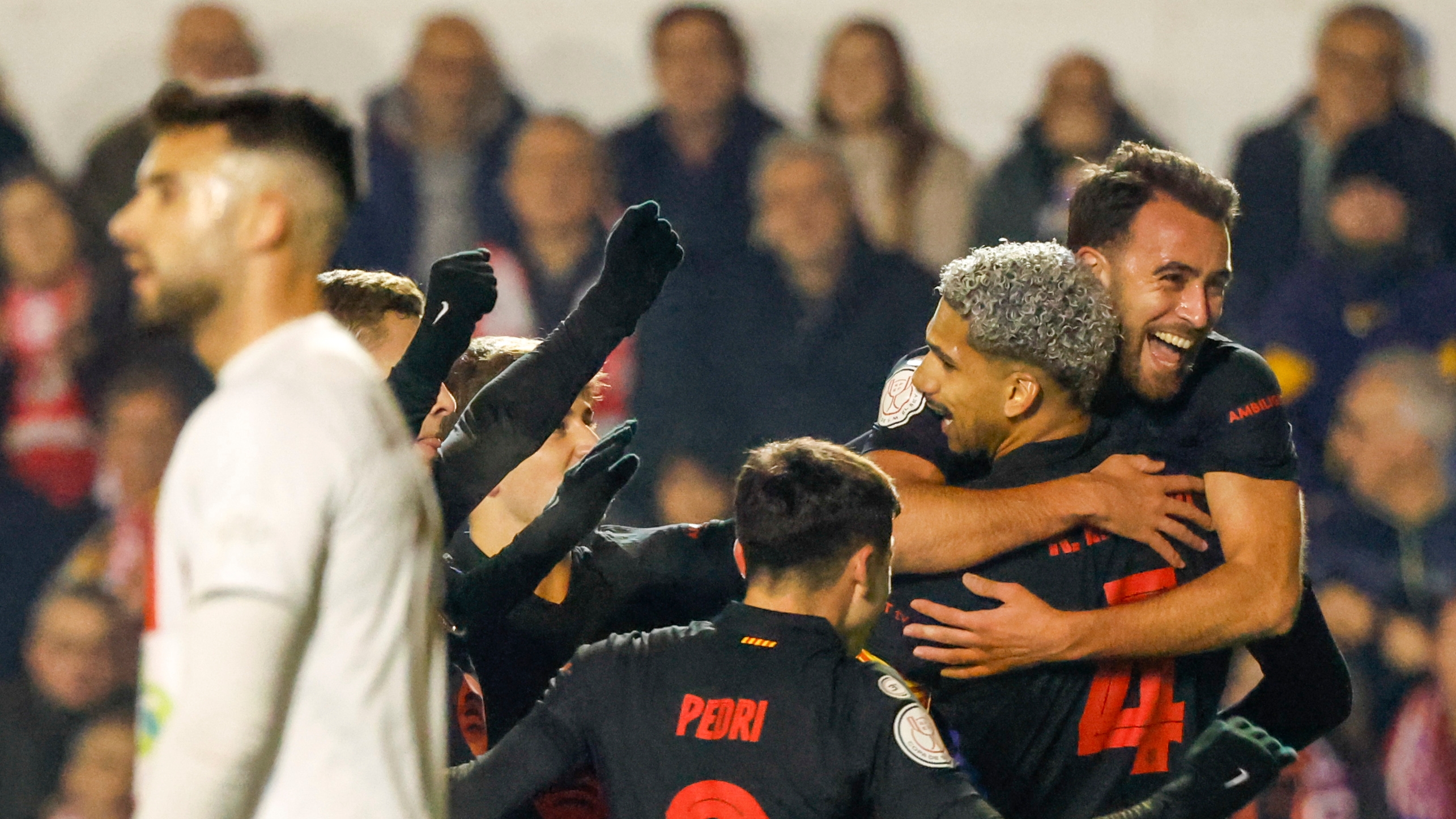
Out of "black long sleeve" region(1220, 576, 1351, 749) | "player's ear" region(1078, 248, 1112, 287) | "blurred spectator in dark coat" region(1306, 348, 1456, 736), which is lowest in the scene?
"blurred spectator in dark coat" region(1306, 348, 1456, 736)

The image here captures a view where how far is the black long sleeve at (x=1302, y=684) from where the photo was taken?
117 inches

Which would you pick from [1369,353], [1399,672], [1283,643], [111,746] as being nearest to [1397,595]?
[1399,672]

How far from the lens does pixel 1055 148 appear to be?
5703 mm

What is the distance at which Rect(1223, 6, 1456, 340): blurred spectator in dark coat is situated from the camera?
5492 millimetres

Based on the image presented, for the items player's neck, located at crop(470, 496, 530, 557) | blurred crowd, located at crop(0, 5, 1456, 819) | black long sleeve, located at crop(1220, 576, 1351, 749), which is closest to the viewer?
player's neck, located at crop(470, 496, 530, 557)

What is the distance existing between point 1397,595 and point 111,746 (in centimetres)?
429

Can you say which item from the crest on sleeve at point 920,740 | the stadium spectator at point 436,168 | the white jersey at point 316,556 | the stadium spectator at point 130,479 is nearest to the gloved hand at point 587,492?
the crest on sleeve at point 920,740

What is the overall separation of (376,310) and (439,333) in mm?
224

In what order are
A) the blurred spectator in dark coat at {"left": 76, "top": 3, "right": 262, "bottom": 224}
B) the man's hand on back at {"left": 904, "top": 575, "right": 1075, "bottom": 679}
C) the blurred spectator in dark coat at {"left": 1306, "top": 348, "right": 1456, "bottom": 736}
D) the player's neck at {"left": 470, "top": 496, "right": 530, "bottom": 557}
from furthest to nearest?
the blurred spectator in dark coat at {"left": 76, "top": 3, "right": 262, "bottom": 224} → the blurred spectator in dark coat at {"left": 1306, "top": 348, "right": 1456, "bottom": 736} → the player's neck at {"left": 470, "top": 496, "right": 530, "bottom": 557} → the man's hand on back at {"left": 904, "top": 575, "right": 1075, "bottom": 679}

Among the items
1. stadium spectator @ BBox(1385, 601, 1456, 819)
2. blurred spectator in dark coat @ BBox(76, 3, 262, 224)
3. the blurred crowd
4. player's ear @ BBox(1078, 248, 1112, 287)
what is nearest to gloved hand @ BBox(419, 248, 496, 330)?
player's ear @ BBox(1078, 248, 1112, 287)

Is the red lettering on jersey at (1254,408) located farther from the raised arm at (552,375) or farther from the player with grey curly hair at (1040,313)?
the raised arm at (552,375)

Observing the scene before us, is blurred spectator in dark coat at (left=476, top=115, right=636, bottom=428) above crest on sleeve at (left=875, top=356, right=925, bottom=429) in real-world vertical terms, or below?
below

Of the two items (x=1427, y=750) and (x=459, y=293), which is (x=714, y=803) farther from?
(x=1427, y=750)

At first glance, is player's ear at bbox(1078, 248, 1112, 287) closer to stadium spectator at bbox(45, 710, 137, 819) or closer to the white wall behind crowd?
the white wall behind crowd
